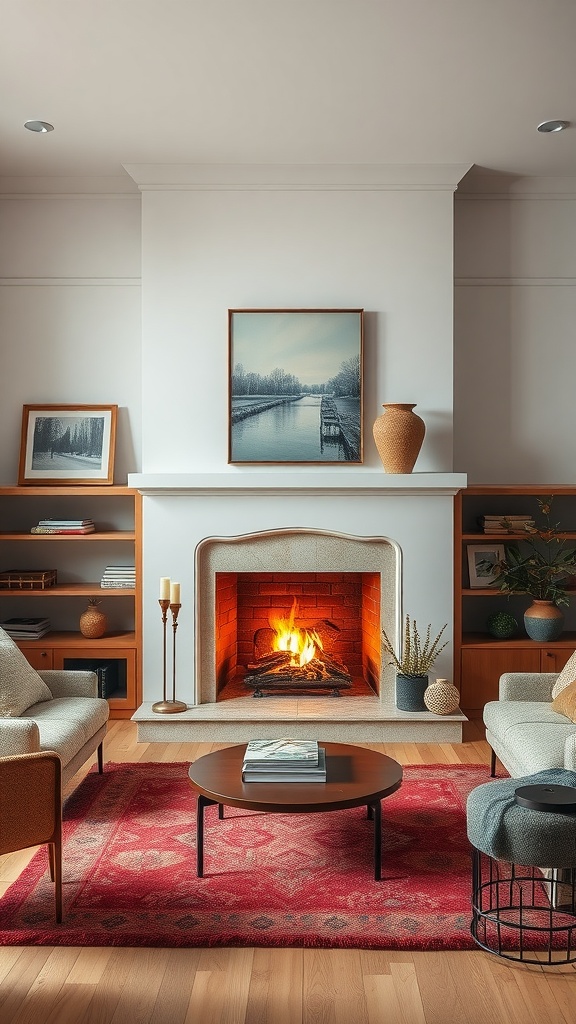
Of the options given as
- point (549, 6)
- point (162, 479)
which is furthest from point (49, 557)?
point (549, 6)

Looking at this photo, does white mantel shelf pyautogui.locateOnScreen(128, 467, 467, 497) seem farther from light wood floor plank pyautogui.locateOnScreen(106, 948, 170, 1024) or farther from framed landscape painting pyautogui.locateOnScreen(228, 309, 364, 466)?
light wood floor plank pyautogui.locateOnScreen(106, 948, 170, 1024)

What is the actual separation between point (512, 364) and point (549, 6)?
235cm

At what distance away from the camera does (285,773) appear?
10.6 feet

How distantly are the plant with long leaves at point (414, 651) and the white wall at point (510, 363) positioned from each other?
107 centimetres

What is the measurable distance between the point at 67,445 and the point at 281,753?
276 cm

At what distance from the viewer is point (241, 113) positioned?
168 inches

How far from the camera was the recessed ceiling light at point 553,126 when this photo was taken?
4.38 metres

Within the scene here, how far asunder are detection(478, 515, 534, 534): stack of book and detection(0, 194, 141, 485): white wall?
212cm

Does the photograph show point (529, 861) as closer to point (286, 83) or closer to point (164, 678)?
point (164, 678)

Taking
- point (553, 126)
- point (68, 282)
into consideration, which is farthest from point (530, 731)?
point (68, 282)

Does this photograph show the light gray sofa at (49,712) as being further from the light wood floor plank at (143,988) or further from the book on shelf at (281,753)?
the light wood floor plank at (143,988)

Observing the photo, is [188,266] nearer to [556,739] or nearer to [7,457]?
→ [7,457]

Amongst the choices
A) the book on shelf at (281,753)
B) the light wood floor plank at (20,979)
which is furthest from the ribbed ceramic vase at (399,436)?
the light wood floor plank at (20,979)

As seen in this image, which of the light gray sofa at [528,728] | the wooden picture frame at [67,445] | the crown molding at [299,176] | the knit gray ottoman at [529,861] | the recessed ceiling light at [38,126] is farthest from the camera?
the wooden picture frame at [67,445]
